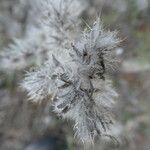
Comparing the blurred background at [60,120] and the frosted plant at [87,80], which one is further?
the blurred background at [60,120]

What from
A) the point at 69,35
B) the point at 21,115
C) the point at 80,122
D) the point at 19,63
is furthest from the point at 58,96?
the point at 21,115

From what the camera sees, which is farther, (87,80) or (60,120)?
(60,120)

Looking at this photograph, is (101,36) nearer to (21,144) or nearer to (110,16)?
(110,16)

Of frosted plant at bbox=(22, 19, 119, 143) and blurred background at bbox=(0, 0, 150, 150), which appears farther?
blurred background at bbox=(0, 0, 150, 150)
